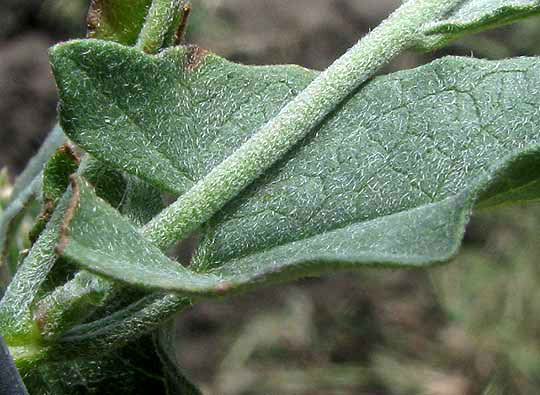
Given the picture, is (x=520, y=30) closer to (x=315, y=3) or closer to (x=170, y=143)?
(x=315, y=3)

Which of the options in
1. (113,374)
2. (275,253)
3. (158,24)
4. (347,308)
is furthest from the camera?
(347,308)

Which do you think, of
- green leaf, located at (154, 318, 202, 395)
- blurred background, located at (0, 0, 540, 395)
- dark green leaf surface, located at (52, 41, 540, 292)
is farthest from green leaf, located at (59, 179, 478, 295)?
blurred background, located at (0, 0, 540, 395)

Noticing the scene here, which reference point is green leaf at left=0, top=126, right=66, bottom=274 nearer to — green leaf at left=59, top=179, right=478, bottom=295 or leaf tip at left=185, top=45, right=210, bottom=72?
leaf tip at left=185, top=45, right=210, bottom=72

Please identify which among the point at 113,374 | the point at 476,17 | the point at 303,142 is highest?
the point at 476,17

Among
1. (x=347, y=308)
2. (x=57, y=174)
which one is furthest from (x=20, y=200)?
(x=347, y=308)

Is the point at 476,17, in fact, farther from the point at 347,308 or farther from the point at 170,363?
the point at 347,308

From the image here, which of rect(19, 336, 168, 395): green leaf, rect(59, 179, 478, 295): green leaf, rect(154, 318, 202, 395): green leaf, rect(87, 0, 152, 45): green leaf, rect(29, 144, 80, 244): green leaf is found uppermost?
rect(87, 0, 152, 45): green leaf

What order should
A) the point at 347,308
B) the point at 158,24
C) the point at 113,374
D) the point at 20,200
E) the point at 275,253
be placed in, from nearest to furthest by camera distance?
1. the point at 275,253
2. the point at 158,24
3. the point at 113,374
4. the point at 20,200
5. the point at 347,308
